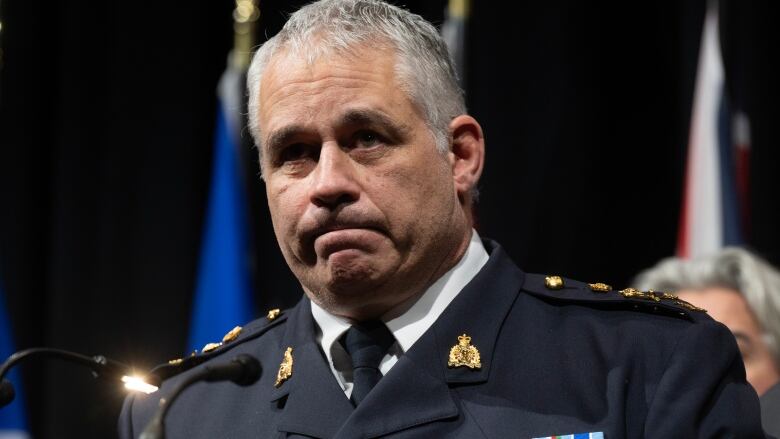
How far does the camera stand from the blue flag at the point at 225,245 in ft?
A: 13.1

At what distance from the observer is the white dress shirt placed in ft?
6.10

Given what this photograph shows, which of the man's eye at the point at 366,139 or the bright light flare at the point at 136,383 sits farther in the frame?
the man's eye at the point at 366,139

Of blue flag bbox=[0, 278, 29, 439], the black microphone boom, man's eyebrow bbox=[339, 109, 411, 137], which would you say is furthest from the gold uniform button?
blue flag bbox=[0, 278, 29, 439]

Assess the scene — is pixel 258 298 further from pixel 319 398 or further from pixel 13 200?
pixel 319 398

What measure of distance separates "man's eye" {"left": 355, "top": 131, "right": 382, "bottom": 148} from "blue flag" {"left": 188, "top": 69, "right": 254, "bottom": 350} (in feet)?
7.26

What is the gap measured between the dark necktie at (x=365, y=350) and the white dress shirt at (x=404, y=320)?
1 cm

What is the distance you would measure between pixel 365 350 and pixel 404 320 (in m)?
0.09

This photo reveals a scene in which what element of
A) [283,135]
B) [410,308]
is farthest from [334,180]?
[410,308]

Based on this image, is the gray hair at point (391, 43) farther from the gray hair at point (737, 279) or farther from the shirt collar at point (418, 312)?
the gray hair at point (737, 279)

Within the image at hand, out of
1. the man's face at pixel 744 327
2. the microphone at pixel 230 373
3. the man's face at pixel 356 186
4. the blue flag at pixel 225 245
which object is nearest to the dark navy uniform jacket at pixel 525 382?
the man's face at pixel 356 186

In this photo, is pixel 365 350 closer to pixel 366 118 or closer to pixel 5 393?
pixel 366 118

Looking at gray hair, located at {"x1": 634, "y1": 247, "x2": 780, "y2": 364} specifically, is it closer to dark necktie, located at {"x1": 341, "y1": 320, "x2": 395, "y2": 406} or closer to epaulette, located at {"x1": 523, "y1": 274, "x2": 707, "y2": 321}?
epaulette, located at {"x1": 523, "y1": 274, "x2": 707, "y2": 321}

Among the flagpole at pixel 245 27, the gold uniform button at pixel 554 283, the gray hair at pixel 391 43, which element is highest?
the flagpole at pixel 245 27

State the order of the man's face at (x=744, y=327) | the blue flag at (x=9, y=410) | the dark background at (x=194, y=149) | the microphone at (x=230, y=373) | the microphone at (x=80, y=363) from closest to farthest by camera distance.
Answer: the microphone at (x=230, y=373) < the microphone at (x=80, y=363) < the man's face at (x=744, y=327) < the dark background at (x=194, y=149) < the blue flag at (x=9, y=410)
